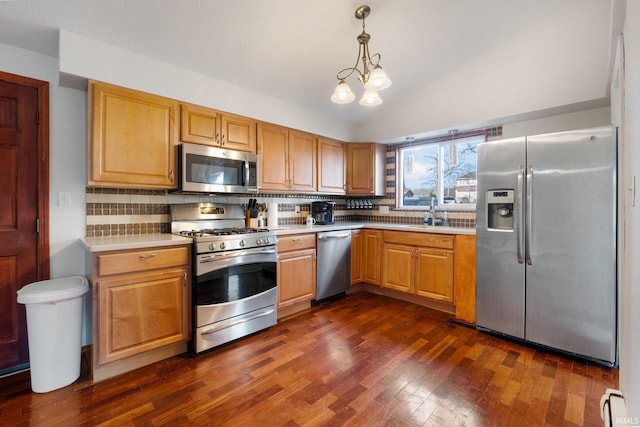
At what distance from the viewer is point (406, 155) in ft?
13.6

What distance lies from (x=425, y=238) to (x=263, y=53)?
2450mm

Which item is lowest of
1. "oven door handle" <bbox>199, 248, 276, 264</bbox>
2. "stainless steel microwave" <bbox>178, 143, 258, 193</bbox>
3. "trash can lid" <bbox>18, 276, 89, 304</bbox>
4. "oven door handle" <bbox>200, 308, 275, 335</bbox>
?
"oven door handle" <bbox>200, 308, 275, 335</bbox>

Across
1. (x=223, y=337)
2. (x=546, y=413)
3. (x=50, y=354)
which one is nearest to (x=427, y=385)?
(x=546, y=413)

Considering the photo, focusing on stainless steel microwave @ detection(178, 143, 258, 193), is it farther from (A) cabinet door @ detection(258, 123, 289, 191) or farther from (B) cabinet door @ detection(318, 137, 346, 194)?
(B) cabinet door @ detection(318, 137, 346, 194)

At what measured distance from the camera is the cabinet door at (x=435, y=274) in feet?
9.87

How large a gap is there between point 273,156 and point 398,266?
1923 mm

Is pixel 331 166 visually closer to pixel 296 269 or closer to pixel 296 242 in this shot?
pixel 296 242

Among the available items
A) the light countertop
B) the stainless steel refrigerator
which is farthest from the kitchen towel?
the stainless steel refrigerator

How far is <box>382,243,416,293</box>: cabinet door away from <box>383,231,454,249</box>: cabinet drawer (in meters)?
0.06

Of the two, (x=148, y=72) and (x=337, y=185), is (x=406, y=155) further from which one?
(x=148, y=72)

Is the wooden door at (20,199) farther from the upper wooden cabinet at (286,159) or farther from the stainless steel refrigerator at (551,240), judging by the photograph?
the stainless steel refrigerator at (551,240)

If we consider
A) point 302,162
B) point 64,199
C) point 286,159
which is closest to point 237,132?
point 286,159

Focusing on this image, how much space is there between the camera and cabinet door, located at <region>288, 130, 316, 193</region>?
133 inches

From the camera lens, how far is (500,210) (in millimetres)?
2607
